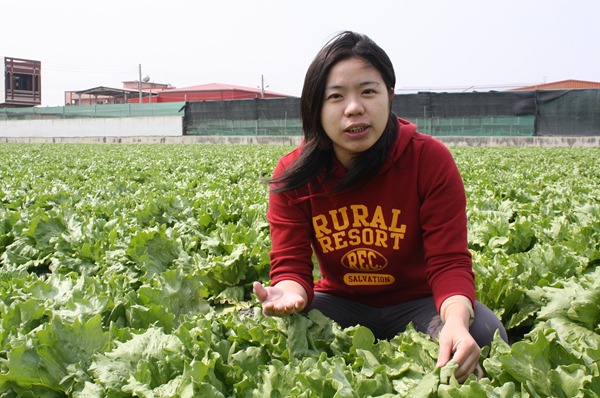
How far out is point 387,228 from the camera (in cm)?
266

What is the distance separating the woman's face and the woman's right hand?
63 cm

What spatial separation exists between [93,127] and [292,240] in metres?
38.6

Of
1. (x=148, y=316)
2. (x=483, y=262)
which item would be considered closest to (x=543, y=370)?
(x=148, y=316)

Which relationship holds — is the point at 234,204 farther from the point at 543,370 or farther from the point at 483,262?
the point at 543,370

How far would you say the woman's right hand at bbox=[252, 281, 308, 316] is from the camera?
2406 millimetres

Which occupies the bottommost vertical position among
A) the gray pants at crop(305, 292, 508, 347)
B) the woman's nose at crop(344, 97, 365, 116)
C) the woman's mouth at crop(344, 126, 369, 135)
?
the gray pants at crop(305, 292, 508, 347)

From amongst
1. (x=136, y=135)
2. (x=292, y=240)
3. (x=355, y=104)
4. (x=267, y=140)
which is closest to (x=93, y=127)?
(x=136, y=135)

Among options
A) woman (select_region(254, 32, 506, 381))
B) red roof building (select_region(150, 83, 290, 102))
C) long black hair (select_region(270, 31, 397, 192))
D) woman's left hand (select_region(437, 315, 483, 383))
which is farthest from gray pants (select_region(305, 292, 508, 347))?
red roof building (select_region(150, 83, 290, 102))

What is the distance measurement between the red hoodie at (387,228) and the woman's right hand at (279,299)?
0.13m

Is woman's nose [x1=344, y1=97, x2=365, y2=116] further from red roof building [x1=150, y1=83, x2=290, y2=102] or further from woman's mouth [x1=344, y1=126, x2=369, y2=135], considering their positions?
red roof building [x1=150, y1=83, x2=290, y2=102]

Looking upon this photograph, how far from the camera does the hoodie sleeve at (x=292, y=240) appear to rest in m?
2.71

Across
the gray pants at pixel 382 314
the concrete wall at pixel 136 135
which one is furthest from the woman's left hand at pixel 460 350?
the concrete wall at pixel 136 135

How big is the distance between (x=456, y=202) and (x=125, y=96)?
2363 inches

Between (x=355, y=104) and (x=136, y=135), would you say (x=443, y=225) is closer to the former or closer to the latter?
(x=355, y=104)
